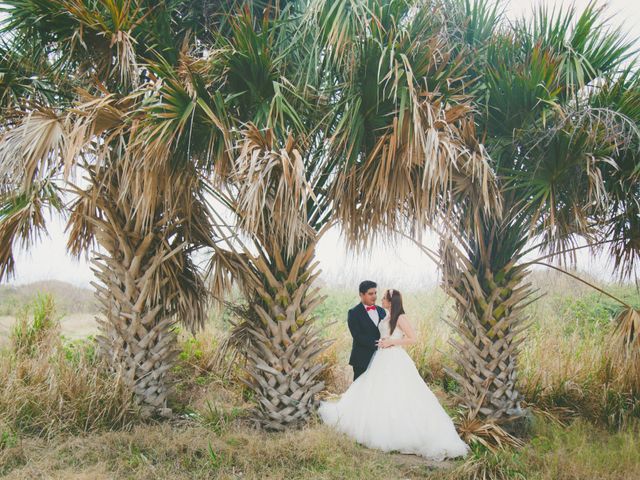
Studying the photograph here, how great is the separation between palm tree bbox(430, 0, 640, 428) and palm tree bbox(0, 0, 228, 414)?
10.8 feet

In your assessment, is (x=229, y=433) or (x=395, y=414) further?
(x=229, y=433)

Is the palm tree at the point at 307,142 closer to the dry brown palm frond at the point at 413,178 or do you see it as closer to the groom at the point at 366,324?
the dry brown palm frond at the point at 413,178

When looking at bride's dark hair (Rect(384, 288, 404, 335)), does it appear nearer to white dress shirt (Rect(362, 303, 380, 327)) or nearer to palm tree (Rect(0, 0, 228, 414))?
white dress shirt (Rect(362, 303, 380, 327))

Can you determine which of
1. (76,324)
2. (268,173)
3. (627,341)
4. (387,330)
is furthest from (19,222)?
(76,324)

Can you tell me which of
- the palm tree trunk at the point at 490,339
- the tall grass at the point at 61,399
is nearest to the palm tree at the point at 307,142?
the palm tree trunk at the point at 490,339

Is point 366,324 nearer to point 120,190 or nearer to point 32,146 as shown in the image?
point 120,190

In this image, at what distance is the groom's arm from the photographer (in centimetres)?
700

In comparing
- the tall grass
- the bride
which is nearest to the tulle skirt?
the bride

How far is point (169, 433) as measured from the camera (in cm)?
632

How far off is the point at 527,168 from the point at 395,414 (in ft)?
10.8

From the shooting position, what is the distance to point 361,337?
701 cm

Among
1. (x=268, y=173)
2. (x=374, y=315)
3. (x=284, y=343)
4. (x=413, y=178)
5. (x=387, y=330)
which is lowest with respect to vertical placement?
(x=284, y=343)

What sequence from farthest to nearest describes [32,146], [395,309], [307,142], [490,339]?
[490,339] → [395,309] → [307,142] → [32,146]

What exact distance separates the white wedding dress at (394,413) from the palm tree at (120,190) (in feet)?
7.65
